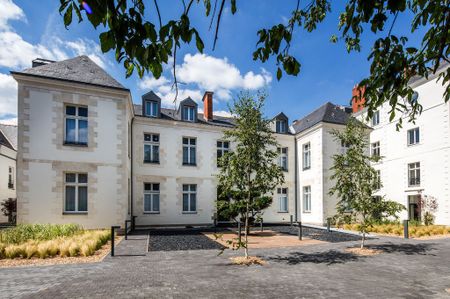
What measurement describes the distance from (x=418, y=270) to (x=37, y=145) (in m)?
15.5

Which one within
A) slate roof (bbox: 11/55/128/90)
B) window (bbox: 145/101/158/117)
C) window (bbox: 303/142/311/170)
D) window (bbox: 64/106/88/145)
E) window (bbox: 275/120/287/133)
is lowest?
window (bbox: 303/142/311/170)

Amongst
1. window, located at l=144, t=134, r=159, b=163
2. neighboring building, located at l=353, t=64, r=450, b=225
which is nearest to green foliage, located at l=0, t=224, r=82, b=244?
window, located at l=144, t=134, r=159, b=163

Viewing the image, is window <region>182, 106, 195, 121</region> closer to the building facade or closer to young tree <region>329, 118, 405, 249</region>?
the building facade

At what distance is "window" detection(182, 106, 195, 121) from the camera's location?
67.6 feet

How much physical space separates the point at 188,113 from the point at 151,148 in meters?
3.54

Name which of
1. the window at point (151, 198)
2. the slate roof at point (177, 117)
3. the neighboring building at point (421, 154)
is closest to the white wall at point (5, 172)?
the slate roof at point (177, 117)

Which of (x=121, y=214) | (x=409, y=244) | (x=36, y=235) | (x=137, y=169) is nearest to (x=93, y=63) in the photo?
(x=137, y=169)

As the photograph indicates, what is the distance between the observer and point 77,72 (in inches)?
612

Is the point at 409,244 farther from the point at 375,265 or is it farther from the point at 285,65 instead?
the point at 285,65

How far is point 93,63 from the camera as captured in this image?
16969 mm

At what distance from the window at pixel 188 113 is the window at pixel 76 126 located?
275 inches

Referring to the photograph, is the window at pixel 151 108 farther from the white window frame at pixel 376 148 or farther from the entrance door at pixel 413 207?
the entrance door at pixel 413 207

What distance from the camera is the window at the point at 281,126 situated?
23592mm

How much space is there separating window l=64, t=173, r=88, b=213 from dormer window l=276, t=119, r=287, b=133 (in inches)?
570
